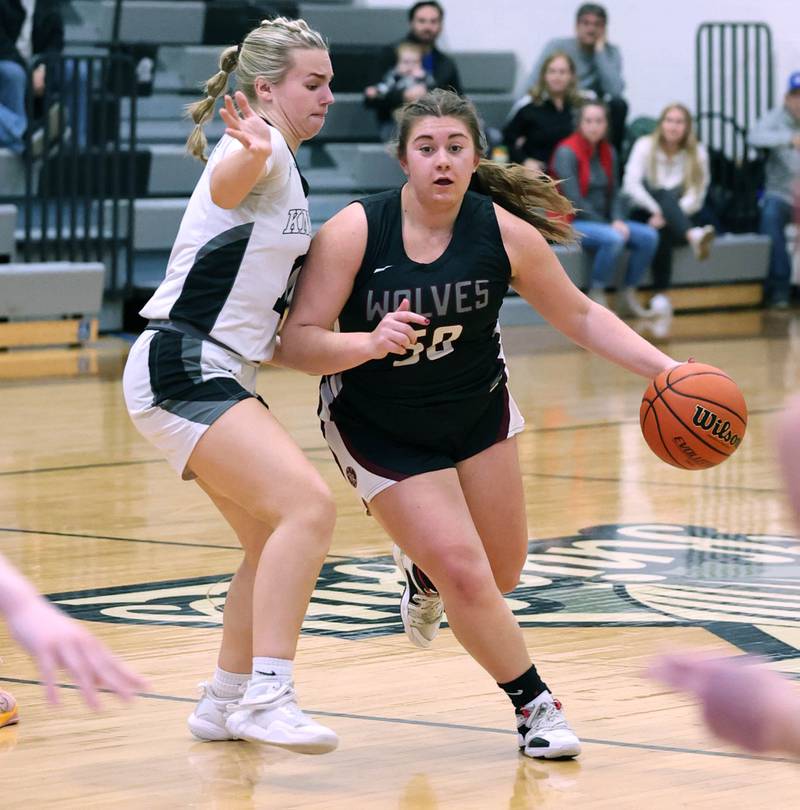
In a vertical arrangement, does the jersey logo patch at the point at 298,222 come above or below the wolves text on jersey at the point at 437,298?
above

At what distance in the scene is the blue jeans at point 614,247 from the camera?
14.1m

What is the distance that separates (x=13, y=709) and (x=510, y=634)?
45.0 inches

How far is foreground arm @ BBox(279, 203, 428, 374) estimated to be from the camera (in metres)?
4.00

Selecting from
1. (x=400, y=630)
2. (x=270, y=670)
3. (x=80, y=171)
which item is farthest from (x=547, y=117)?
(x=270, y=670)

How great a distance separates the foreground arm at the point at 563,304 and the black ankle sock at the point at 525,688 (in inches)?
30.7

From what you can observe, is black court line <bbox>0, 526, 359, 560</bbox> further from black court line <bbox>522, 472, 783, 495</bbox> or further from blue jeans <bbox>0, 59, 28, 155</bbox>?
blue jeans <bbox>0, 59, 28, 155</bbox>

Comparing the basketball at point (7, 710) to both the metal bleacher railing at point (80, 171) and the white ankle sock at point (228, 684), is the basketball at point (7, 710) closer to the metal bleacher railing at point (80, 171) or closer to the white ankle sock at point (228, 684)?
the white ankle sock at point (228, 684)

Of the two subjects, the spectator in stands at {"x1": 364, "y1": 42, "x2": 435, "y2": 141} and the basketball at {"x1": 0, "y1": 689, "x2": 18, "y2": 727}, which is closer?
the basketball at {"x1": 0, "y1": 689, "x2": 18, "y2": 727}

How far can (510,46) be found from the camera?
55.5ft

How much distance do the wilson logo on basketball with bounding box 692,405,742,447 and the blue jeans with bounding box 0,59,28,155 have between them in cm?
888

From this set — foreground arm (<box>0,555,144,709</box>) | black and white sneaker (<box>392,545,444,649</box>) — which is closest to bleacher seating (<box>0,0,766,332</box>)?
black and white sneaker (<box>392,545,444,649</box>)

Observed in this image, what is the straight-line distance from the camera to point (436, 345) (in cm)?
414

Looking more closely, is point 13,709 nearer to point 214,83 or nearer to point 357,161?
point 214,83

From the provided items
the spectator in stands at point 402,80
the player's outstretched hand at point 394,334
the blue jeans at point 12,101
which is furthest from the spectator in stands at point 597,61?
the player's outstretched hand at point 394,334
